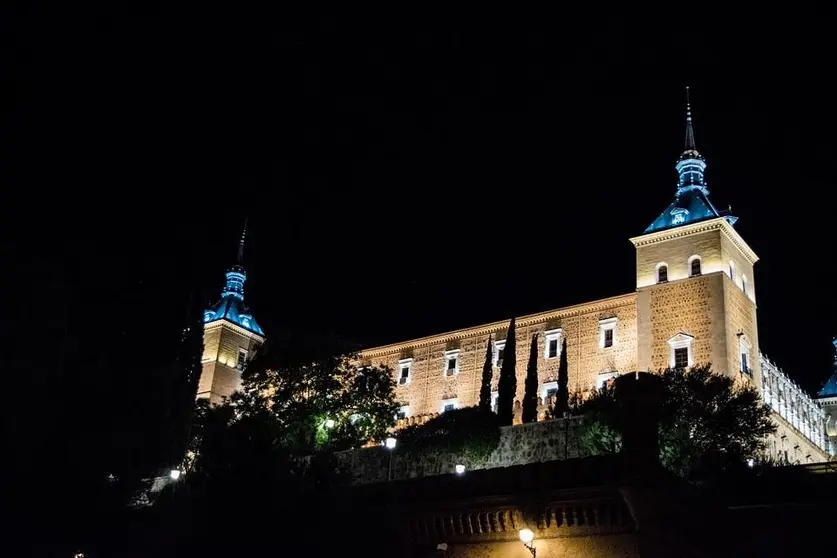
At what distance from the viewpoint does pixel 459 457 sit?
31625mm

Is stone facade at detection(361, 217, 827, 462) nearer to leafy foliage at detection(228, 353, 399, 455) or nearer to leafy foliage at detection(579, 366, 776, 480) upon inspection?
leafy foliage at detection(579, 366, 776, 480)

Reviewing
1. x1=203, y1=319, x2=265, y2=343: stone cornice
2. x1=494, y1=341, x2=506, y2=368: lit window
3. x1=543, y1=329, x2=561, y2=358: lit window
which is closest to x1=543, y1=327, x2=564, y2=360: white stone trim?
x1=543, y1=329, x2=561, y2=358: lit window

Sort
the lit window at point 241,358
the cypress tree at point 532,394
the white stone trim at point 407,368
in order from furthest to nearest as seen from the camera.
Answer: the lit window at point 241,358 < the white stone trim at point 407,368 < the cypress tree at point 532,394

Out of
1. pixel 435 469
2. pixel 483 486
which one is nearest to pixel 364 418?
pixel 435 469

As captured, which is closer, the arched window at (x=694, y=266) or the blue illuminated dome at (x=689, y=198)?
the arched window at (x=694, y=266)

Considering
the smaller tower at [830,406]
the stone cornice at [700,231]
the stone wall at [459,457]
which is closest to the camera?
the stone wall at [459,457]

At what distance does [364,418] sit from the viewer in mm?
39031

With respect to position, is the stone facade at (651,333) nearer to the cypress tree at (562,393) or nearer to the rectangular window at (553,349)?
the rectangular window at (553,349)

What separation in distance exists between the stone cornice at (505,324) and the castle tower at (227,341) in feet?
28.9

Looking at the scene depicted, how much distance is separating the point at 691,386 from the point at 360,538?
20536 mm

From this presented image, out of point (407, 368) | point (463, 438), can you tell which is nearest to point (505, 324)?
point (407, 368)

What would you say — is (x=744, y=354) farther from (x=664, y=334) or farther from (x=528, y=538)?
(x=528, y=538)

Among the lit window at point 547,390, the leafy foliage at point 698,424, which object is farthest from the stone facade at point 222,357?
the leafy foliage at point 698,424

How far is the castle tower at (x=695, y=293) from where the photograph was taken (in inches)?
1650
